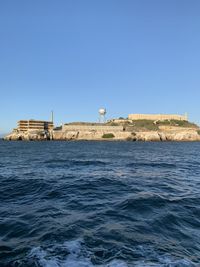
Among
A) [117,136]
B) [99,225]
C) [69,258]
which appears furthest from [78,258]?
[117,136]

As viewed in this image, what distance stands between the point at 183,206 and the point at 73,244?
7198mm

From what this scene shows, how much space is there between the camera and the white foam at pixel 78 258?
744cm

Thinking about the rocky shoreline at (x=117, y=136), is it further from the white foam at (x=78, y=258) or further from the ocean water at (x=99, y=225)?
the white foam at (x=78, y=258)

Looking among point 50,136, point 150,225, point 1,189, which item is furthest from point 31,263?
point 50,136

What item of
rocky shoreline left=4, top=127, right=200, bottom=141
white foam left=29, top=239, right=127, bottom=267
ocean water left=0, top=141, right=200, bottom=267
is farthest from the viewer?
rocky shoreline left=4, top=127, right=200, bottom=141

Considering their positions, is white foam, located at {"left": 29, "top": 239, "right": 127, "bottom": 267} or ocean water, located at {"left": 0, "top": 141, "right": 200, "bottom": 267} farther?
ocean water, located at {"left": 0, "top": 141, "right": 200, "bottom": 267}

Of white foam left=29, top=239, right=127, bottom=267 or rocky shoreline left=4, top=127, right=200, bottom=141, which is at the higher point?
rocky shoreline left=4, top=127, right=200, bottom=141

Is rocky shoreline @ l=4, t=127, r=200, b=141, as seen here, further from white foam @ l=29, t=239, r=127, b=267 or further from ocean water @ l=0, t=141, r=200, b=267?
white foam @ l=29, t=239, r=127, b=267

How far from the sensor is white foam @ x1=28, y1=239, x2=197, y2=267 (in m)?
7.44

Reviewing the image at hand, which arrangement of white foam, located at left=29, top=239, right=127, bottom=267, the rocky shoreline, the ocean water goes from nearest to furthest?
white foam, located at left=29, top=239, right=127, bottom=267 < the ocean water < the rocky shoreline

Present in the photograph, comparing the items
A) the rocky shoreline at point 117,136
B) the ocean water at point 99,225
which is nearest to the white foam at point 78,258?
the ocean water at point 99,225

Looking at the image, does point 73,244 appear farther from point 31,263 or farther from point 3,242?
point 3,242

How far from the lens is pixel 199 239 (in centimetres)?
965

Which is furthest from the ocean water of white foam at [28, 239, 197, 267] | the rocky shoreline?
the rocky shoreline
